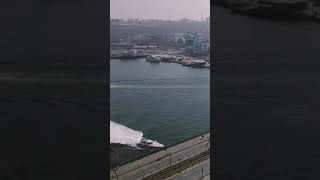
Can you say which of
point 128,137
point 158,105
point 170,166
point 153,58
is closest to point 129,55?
point 153,58

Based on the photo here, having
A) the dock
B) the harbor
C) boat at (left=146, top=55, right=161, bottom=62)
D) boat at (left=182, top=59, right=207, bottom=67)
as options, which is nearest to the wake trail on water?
the dock

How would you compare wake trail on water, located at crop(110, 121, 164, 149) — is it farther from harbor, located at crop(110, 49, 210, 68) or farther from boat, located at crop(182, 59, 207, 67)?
harbor, located at crop(110, 49, 210, 68)
